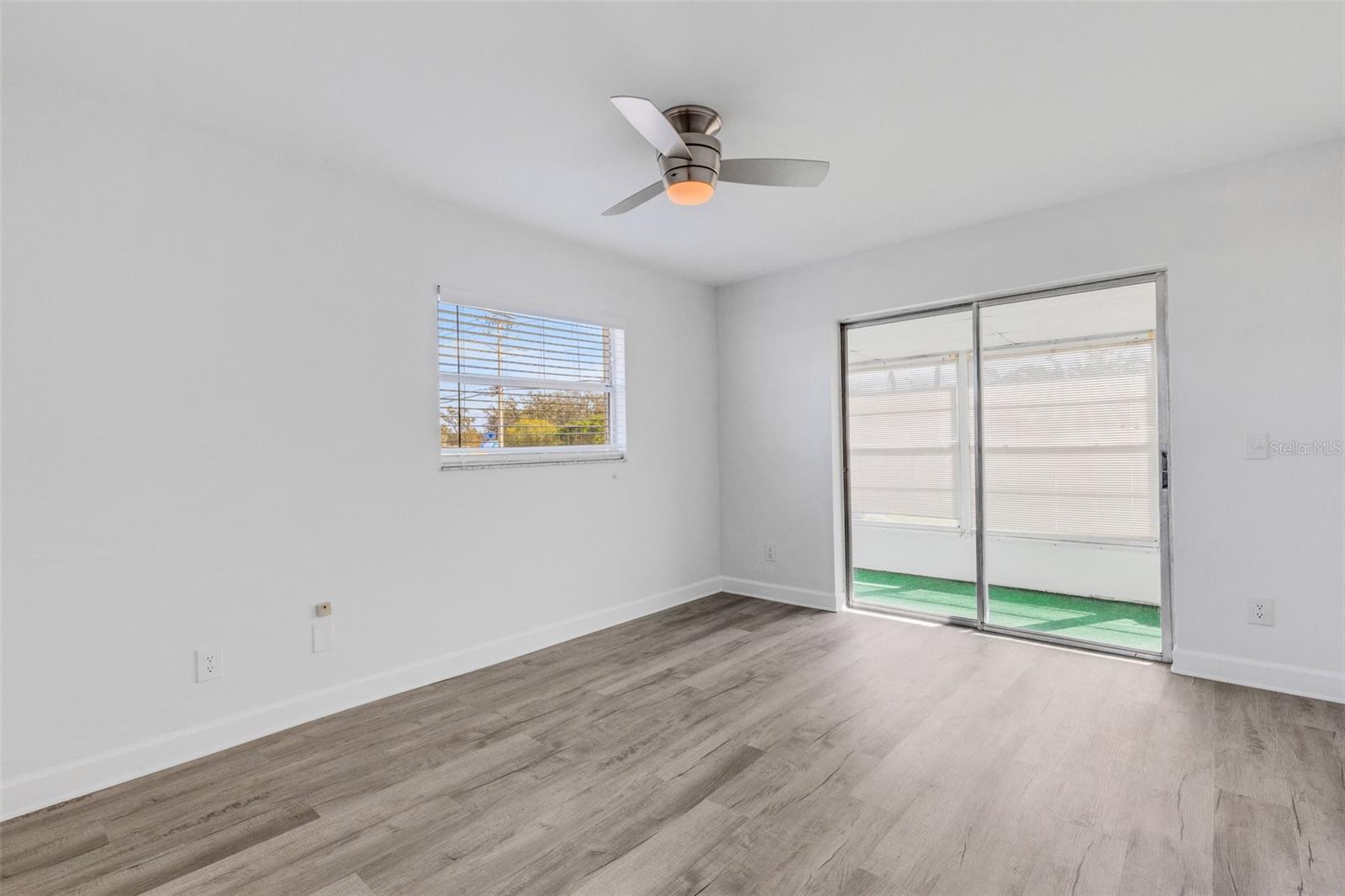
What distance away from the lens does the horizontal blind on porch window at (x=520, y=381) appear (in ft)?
11.2

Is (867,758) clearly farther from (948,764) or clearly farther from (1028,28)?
(1028,28)

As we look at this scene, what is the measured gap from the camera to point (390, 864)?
1.80 m

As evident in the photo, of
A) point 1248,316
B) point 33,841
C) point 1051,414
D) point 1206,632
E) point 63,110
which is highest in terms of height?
point 63,110

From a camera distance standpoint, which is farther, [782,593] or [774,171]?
[782,593]

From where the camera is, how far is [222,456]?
2.58m

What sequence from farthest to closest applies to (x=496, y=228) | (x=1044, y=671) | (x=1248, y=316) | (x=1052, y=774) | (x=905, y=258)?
(x=905, y=258)
(x=496, y=228)
(x=1044, y=671)
(x=1248, y=316)
(x=1052, y=774)

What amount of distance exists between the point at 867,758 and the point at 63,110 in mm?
3710

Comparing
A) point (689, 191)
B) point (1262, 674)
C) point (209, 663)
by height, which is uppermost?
point (689, 191)

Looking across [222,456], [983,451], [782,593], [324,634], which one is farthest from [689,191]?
[782,593]

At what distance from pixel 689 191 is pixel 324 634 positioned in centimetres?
248

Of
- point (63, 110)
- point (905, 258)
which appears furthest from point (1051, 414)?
point (63, 110)

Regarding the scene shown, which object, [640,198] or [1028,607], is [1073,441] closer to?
[1028,607]

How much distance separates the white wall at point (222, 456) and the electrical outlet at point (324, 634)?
0.04 metres

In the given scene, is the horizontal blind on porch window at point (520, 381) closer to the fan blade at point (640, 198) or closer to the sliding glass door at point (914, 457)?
the fan blade at point (640, 198)
